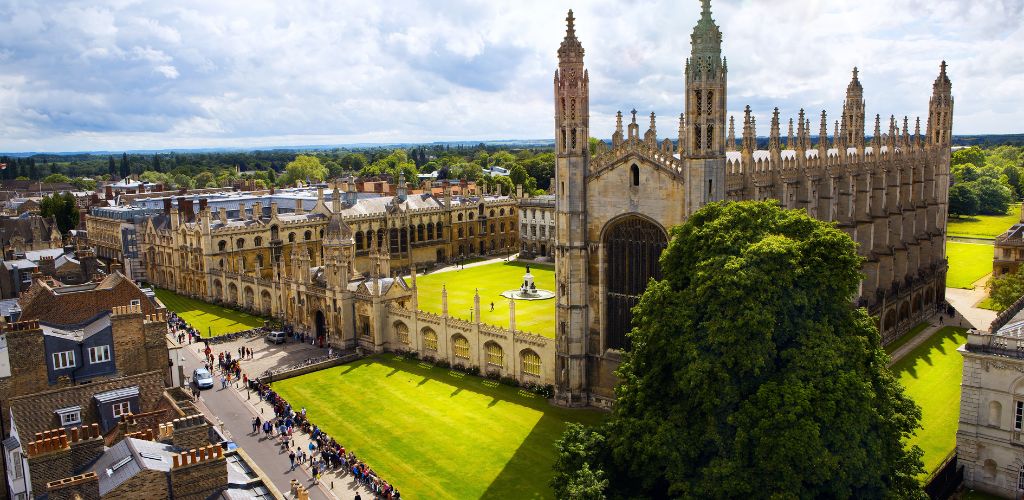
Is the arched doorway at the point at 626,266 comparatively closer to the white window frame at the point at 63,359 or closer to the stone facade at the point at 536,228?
the white window frame at the point at 63,359

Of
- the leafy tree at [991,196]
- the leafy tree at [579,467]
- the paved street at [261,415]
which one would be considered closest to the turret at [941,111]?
the leafy tree at [579,467]

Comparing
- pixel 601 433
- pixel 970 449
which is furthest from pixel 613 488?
pixel 970 449

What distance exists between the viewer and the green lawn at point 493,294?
55.1m

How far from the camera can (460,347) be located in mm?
43094

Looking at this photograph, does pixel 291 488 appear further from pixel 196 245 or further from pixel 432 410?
pixel 196 245

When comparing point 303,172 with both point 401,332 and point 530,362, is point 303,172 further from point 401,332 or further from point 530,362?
point 530,362

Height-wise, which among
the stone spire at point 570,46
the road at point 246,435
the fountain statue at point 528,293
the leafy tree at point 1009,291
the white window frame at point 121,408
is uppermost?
the stone spire at point 570,46

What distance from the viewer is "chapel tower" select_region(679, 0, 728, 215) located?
31.0 m

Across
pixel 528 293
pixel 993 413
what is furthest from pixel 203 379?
pixel 993 413

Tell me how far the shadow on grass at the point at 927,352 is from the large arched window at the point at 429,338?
1031 inches

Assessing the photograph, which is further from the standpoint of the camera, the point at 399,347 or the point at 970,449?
the point at 399,347

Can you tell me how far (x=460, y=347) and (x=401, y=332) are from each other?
5.46m

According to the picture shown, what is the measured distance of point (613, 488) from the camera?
76.0 ft

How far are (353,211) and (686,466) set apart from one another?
61.6 metres
